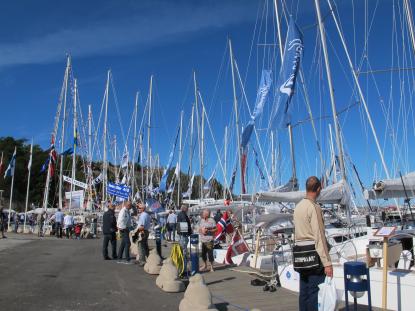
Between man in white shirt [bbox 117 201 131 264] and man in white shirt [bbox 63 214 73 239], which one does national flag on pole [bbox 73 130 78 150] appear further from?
man in white shirt [bbox 117 201 131 264]

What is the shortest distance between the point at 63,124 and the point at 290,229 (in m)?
27.8

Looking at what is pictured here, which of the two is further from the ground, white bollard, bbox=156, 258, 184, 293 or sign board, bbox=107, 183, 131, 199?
sign board, bbox=107, 183, 131, 199

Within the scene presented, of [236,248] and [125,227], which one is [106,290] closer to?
[125,227]

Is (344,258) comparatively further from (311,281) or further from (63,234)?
(63,234)

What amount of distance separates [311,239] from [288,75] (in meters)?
9.42

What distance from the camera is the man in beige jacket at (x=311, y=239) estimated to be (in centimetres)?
545

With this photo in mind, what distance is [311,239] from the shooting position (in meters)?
5.54

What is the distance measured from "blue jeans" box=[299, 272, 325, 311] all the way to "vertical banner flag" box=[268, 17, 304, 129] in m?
8.44

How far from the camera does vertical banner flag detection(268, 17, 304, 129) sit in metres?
13.7

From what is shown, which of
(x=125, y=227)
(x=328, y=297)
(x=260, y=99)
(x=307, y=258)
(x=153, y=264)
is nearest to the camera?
(x=307, y=258)

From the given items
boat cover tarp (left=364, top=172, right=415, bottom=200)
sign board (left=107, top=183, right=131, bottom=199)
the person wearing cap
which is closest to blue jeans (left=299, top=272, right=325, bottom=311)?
boat cover tarp (left=364, top=172, right=415, bottom=200)

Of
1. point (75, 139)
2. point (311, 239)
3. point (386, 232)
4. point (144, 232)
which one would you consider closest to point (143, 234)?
point (144, 232)

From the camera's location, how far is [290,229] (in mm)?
17156

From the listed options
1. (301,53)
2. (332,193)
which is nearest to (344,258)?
(332,193)
